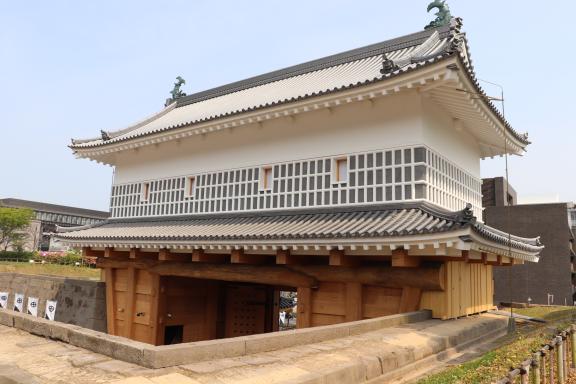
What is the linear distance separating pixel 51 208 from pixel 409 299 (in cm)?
7773

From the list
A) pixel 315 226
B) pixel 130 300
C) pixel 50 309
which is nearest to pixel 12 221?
pixel 50 309

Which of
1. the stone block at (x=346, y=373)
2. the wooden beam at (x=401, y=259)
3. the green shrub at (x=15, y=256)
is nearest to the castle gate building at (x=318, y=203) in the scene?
the wooden beam at (x=401, y=259)

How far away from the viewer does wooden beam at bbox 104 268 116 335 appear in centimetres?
1606

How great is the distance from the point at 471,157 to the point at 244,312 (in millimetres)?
10337

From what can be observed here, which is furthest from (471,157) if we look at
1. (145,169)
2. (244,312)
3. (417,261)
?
(145,169)

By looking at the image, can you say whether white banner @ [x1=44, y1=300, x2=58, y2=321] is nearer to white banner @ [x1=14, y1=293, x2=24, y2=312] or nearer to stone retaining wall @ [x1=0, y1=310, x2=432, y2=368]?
white banner @ [x1=14, y1=293, x2=24, y2=312]

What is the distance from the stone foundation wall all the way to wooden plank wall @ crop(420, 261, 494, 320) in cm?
1268

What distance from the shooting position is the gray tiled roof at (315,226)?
8.36 meters

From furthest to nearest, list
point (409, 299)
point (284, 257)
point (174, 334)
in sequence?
point (174, 334)
point (284, 257)
point (409, 299)

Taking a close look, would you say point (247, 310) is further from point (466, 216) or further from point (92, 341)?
point (92, 341)

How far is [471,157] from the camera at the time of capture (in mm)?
13297

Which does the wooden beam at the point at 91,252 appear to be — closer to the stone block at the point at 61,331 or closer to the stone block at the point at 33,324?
the stone block at the point at 33,324

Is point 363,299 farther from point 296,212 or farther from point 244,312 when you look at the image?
point 244,312

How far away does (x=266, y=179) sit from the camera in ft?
42.7
